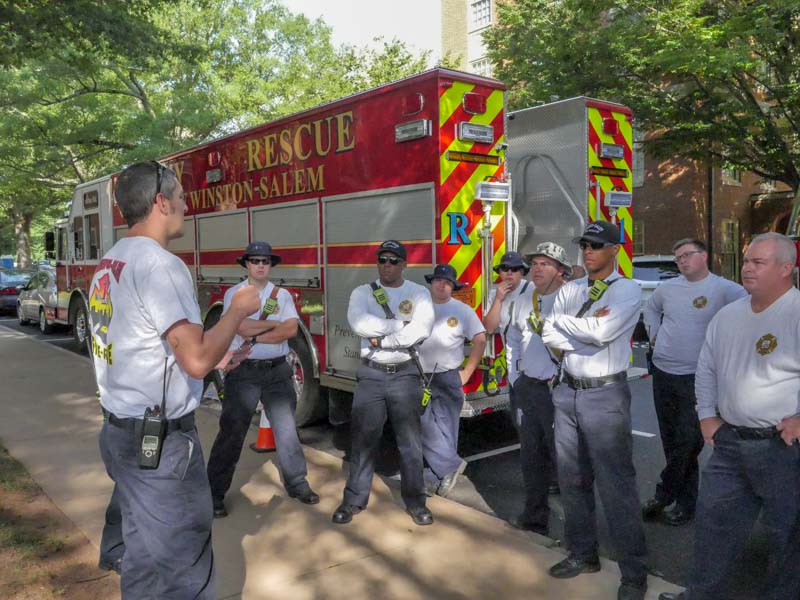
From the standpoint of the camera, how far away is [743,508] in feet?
10.1

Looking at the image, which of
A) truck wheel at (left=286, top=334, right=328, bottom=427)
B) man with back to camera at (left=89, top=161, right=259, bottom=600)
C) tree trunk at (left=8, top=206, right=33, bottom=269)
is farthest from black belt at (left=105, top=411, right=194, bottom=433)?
tree trunk at (left=8, top=206, right=33, bottom=269)

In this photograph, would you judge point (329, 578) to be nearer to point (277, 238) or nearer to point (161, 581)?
point (161, 581)

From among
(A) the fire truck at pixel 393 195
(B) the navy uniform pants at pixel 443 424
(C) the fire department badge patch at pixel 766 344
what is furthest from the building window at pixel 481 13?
(C) the fire department badge patch at pixel 766 344

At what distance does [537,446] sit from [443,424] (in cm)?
110

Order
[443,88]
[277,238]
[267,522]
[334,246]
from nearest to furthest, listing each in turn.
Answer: [267,522] → [443,88] → [334,246] → [277,238]

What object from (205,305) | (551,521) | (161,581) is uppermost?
(205,305)

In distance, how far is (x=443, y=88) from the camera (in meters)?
5.42

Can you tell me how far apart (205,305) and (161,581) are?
604cm

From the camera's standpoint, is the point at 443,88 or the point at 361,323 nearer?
the point at 361,323

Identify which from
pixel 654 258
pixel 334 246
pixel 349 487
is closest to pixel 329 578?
pixel 349 487

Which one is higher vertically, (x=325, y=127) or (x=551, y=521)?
(x=325, y=127)

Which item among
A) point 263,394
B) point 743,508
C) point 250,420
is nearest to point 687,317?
point 743,508

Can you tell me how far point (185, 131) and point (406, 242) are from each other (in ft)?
65.8

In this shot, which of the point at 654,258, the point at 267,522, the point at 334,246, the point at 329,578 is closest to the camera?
the point at 329,578
